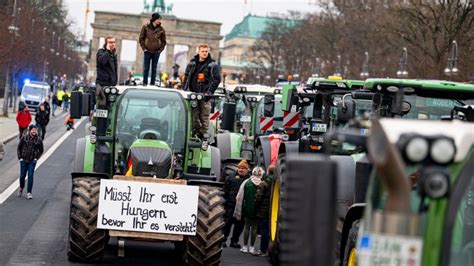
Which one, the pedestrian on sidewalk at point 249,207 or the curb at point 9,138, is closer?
the pedestrian on sidewalk at point 249,207

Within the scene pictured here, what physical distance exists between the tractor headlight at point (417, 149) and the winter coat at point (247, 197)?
14363mm

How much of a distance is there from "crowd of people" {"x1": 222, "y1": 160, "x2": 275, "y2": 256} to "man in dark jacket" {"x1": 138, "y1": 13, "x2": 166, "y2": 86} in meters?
2.48

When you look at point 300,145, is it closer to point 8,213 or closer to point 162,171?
point 162,171

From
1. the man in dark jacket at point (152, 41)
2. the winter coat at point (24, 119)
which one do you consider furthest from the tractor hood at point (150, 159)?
the winter coat at point (24, 119)

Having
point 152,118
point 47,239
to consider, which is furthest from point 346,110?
point 47,239

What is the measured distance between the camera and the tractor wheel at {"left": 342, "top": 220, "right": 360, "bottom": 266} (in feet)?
38.2

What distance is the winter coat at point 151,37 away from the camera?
2209 cm

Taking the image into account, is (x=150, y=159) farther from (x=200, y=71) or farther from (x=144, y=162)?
(x=200, y=71)

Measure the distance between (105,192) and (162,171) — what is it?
1095mm

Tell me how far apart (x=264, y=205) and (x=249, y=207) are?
452 millimetres

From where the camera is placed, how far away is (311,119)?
21031 mm

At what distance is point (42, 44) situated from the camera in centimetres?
8169

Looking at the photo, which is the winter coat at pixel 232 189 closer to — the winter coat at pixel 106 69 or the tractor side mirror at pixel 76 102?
the winter coat at pixel 106 69

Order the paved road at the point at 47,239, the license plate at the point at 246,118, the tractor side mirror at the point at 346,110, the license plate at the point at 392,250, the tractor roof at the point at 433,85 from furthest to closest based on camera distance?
the license plate at the point at 246,118, the paved road at the point at 47,239, the tractor side mirror at the point at 346,110, the tractor roof at the point at 433,85, the license plate at the point at 392,250
